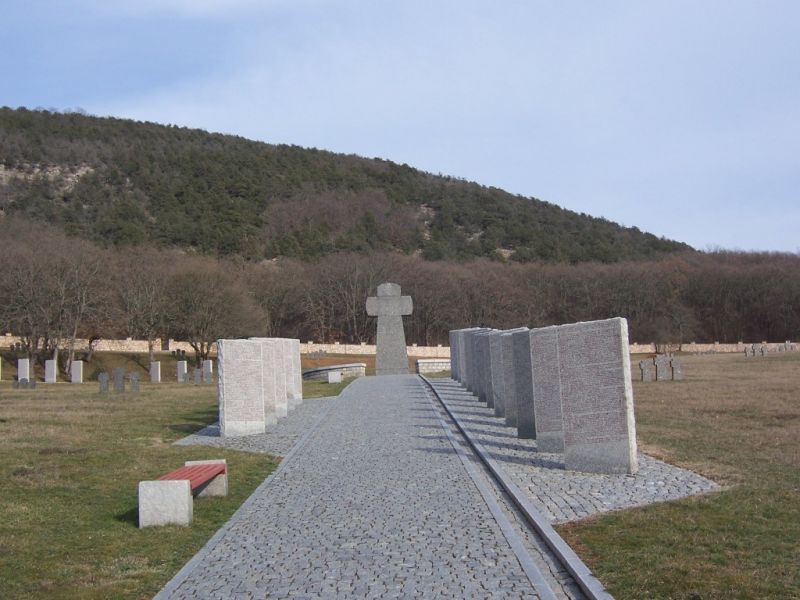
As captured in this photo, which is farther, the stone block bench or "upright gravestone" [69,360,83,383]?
"upright gravestone" [69,360,83,383]

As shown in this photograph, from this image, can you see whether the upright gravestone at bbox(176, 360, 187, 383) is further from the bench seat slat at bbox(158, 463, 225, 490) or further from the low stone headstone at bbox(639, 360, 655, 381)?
the bench seat slat at bbox(158, 463, 225, 490)

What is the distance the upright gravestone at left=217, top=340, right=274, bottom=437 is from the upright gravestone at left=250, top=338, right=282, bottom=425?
12.6 inches

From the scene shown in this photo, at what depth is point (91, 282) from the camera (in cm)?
5256

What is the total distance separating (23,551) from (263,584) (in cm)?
246

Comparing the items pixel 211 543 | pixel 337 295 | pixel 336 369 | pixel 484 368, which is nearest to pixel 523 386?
pixel 484 368

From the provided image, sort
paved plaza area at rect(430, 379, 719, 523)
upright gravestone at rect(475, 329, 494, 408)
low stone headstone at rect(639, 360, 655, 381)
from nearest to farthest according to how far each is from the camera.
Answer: paved plaza area at rect(430, 379, 719, 523)
upright gravestone at rect(475, 329, 494, 408)
low stone headstone at rect(639, 360, 655, 381)

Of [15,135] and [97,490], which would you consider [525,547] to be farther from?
[15,135]

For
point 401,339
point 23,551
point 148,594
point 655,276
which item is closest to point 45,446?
point 23,551

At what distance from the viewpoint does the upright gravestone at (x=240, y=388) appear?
15.6m

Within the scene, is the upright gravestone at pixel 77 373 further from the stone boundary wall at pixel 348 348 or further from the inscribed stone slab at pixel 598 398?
the inscribed stone slab at pixel 598 398

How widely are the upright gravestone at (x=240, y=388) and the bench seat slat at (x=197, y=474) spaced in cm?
549

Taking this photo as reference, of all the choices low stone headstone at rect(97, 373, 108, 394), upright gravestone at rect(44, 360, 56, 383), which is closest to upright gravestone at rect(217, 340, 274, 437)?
low stone headstone at rect(97, 373, 108, 394)

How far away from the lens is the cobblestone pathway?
618 centimetres

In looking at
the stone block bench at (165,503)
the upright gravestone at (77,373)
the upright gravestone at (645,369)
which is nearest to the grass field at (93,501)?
the stone block bench at (165,503)
